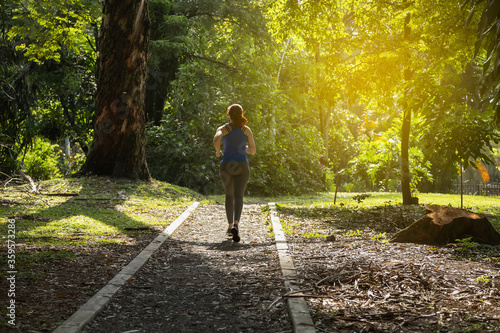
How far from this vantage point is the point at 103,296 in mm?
4867

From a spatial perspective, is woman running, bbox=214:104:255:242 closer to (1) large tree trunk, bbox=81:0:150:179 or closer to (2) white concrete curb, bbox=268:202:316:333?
(2) white concrete curb, bbox=268:202:316:333

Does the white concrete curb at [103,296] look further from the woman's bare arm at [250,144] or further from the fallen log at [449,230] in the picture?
the fallen log at [449,230]

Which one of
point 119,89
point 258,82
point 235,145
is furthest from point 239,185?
point 258,82

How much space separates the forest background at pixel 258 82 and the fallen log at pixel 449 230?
167 inches

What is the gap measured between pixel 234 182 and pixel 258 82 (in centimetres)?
1277

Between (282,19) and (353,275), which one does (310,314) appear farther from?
(282,19)

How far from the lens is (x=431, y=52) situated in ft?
37.2

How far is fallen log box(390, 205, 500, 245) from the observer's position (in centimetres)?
762

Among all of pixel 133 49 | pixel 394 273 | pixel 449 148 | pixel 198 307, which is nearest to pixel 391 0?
pixel 449 148

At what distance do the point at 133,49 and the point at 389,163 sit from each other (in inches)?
555

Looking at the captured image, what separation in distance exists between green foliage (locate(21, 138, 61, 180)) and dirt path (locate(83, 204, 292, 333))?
15163mm

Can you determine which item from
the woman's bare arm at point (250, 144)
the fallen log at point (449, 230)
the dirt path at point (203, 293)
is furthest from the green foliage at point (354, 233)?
the woman's bare arm at point (250, 144)

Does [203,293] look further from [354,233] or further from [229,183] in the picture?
[354,233]

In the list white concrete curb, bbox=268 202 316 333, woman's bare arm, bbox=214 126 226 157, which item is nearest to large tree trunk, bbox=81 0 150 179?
woman's bare arm, bbox=214 126 226 157
